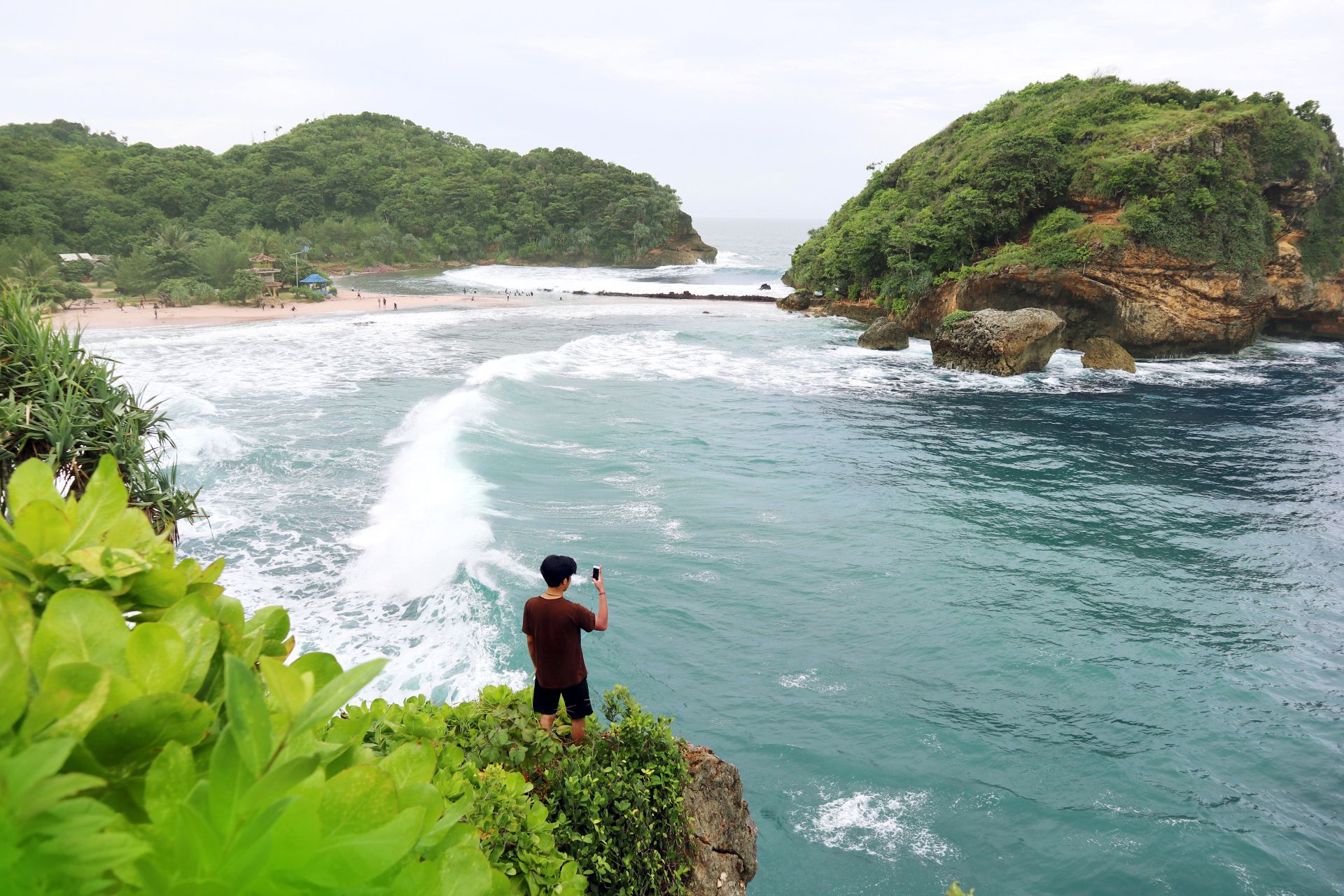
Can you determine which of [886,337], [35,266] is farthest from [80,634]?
[35,266]

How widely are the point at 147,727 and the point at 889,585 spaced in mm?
11824

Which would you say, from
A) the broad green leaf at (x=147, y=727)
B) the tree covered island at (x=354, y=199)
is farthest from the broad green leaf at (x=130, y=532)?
the tree covered island at (x=354, y=199)

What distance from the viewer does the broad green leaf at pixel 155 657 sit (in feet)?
3.40

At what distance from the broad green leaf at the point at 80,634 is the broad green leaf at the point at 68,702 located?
66 mm

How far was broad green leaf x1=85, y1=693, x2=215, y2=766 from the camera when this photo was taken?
0.96m

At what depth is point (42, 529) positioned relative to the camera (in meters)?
1.21

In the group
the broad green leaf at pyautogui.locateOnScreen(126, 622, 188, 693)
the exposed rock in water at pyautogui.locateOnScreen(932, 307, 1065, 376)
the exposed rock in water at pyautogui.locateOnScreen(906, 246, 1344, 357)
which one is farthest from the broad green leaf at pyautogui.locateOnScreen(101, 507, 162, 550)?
the exposed rock in water at pyautogui.locateOnScreen(906, 246, 1344, 357)

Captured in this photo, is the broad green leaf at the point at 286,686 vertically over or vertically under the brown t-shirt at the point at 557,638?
over

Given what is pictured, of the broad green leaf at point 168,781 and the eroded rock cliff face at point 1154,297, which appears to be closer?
the broad green leaf at point 168,781

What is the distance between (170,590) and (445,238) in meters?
91.7

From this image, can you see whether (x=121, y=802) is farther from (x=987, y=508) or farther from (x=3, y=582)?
(x=987, y=508)

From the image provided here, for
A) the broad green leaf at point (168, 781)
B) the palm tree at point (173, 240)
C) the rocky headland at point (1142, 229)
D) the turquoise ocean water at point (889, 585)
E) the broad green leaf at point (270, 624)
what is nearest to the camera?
the broad green leaf at point (168, 781)

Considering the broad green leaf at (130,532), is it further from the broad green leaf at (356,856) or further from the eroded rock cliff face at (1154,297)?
the eroded rock cliff face at (1154,297)

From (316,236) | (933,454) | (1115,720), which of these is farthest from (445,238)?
(1115,720)
